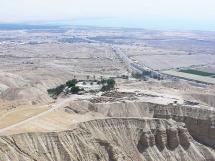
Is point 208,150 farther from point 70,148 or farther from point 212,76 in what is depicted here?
point 212,76

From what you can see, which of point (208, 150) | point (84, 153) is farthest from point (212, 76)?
point (84, 153)

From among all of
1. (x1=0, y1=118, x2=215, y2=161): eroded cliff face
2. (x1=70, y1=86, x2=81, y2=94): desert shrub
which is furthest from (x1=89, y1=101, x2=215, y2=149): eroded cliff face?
(x1=70, y1=86, x2=81, y2=94): desert shrub

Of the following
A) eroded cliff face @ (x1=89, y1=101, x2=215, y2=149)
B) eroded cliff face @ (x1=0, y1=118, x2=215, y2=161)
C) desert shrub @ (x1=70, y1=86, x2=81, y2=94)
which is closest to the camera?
eroded cliff face @ (x1=0, y1=118, x2=215, y2=161)

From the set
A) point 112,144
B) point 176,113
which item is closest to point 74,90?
point 176,113

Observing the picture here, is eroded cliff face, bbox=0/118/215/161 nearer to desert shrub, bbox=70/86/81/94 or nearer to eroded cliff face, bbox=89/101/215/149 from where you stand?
eroded cliff face, bbox=89/101/215/149

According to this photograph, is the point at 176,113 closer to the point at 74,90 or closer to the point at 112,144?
the point at 112,144

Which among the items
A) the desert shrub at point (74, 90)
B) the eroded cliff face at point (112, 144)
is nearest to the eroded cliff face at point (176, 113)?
the eroded cliff face at point (112, 144)
